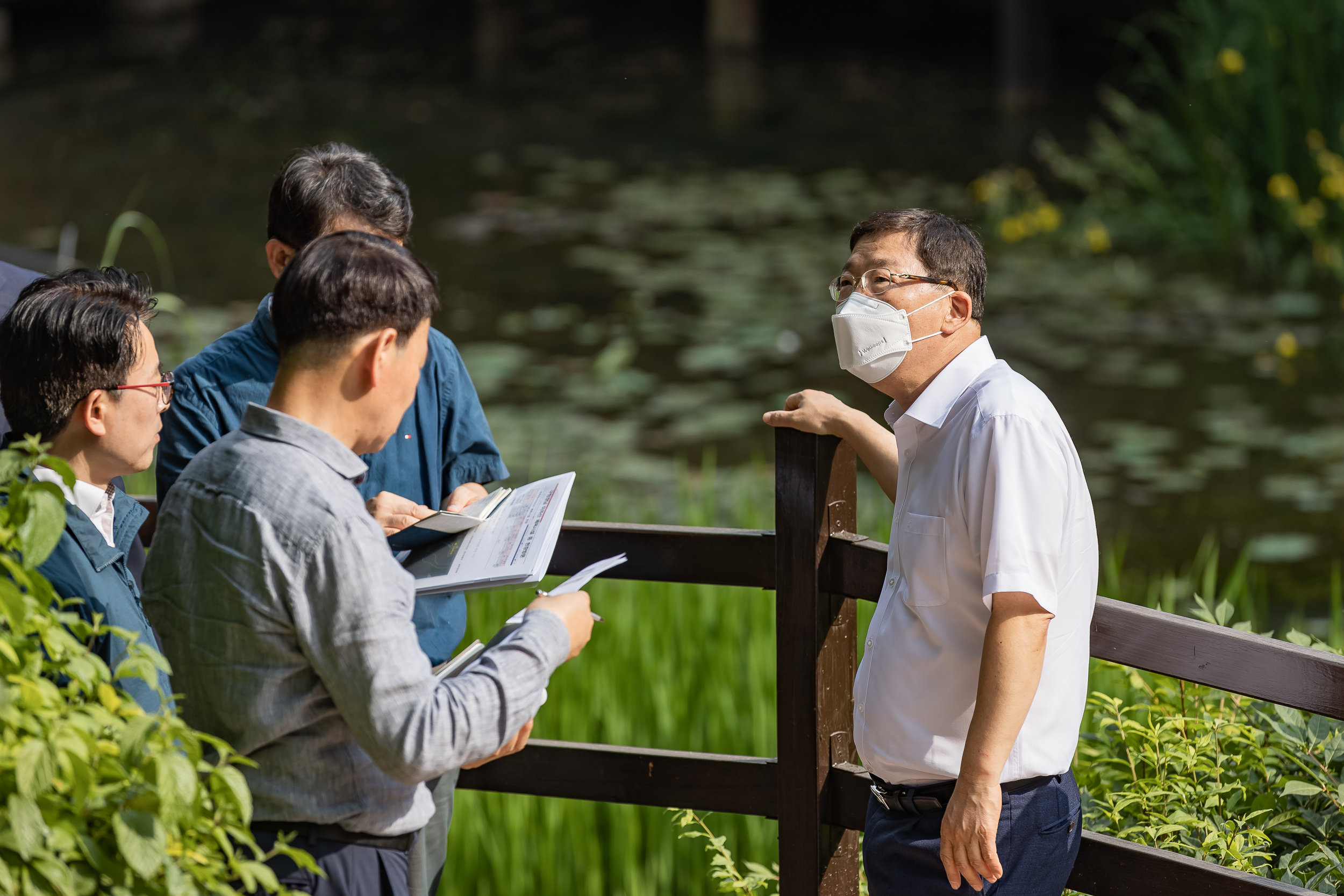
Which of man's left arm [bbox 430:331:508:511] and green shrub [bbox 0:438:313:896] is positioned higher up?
man's left arm [bbox 430:331:508:511]

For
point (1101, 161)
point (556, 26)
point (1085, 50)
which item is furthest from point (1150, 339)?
point (556, 26)

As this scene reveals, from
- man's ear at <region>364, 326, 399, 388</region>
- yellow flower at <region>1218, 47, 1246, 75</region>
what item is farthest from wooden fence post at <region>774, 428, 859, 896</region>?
yellow flower at <region>1218, 47, 1246, 75</region>

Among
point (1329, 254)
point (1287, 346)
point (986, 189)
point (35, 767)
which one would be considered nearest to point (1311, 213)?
point (1329, 254)

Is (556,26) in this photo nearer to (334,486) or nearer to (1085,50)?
(1085,50)

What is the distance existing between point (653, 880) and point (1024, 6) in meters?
8.68

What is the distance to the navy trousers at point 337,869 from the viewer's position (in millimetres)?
1388

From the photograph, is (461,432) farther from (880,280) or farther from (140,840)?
(140,840)

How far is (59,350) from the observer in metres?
1.66

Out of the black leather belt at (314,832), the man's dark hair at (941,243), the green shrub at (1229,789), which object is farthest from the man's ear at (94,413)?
the green shrub at (1229,789)

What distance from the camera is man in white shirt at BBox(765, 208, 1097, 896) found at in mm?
1489

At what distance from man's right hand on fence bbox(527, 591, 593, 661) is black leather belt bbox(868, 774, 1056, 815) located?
0.45 m

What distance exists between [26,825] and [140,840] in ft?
0.28

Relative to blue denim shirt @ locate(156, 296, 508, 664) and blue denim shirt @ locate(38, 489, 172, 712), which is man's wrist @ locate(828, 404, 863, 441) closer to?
blue denim shirt @ locate(156, 296, 508, 664)

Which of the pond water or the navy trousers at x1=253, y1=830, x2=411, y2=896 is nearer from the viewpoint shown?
the navy trousers at x1=253, y1=830, x2=411, y2=896
